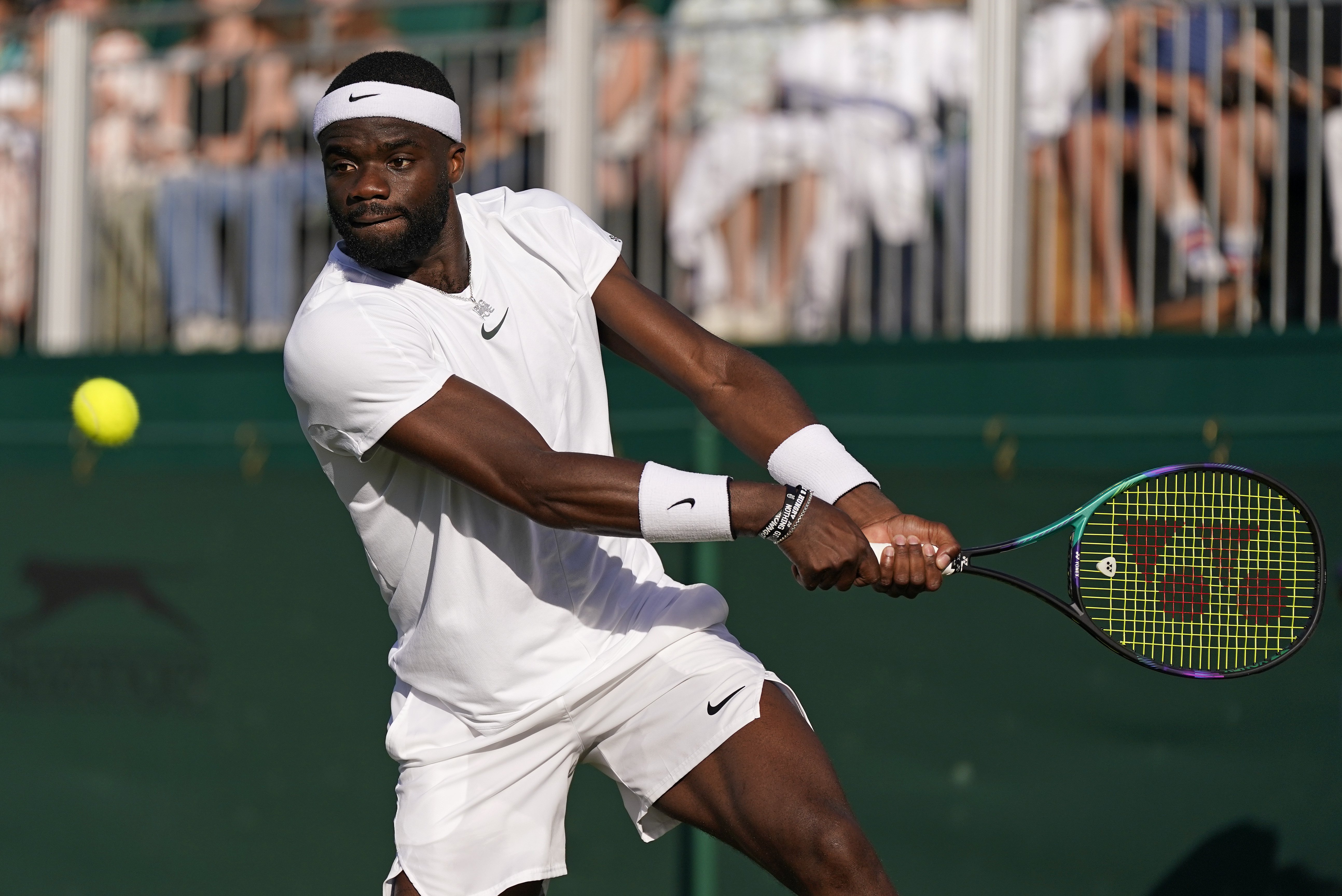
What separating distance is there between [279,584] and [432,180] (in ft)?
9.72

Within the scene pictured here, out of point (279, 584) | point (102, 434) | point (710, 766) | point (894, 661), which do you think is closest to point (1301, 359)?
point (894, 661)

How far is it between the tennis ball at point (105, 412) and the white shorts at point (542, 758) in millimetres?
2495

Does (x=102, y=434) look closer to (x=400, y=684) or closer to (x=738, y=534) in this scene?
(x=400, y=684)

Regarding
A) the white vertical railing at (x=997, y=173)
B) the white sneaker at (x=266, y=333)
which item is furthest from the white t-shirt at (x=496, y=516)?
the white sneaker at (x=266, y=333)

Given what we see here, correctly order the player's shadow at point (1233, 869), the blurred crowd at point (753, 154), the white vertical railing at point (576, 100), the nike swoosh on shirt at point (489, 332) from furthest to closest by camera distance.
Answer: the white vertical railing at point (576, 100)
the blurred crowd at point (753, 154)
the player's shadow at point (1233, 869)
the nike swoosh on shirt at point (489, 332)

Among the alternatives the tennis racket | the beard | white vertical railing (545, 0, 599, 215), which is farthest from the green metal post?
the beard

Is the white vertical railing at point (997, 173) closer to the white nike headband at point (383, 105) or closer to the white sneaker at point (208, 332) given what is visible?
the white nike headband at point (383, 105)

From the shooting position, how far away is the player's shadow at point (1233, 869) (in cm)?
492

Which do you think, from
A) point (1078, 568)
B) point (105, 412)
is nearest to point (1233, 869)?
point (1078, 568)

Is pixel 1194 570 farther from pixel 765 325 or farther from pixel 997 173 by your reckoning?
pixel 765 325

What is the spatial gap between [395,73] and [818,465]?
115 cm

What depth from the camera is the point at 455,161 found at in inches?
135

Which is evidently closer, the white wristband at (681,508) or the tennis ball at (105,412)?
the white wristband at (681,508)

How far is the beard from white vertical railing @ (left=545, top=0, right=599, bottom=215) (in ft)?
9.87
